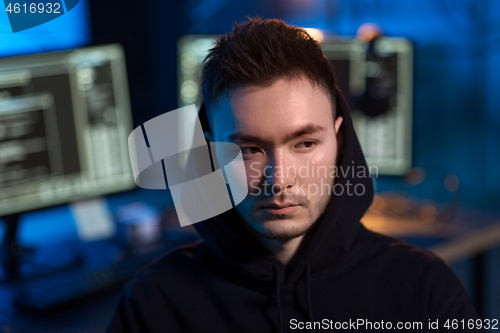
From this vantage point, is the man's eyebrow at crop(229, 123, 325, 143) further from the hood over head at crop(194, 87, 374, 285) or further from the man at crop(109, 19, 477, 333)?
the hood over head at crop(194, 87, 374, 285)

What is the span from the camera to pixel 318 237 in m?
0.96

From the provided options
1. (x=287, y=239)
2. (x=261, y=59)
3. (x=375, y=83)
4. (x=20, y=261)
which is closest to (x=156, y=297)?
(x=287, y=239)

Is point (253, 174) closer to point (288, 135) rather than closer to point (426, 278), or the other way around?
point (288, 135)

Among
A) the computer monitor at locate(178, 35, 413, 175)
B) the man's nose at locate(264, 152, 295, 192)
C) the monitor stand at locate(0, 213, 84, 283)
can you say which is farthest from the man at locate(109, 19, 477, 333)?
the computer monitor at locate(178, 35, 413, 175)

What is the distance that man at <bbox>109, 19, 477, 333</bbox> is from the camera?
2.87ft

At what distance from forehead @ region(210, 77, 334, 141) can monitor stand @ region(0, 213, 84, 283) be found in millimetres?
712

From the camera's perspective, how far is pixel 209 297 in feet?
3.23

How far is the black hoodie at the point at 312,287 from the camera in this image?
3.13 ft

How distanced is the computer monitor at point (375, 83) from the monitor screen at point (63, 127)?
27 centimetres

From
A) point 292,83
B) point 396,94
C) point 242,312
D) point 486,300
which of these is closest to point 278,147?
point 292,83

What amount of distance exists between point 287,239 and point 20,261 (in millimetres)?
809

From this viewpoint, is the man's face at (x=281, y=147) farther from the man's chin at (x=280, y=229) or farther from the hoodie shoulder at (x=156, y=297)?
the hoodie shoulder at (x=156, y=297)

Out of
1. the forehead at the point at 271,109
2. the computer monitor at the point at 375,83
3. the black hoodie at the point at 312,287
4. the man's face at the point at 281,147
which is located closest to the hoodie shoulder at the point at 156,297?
the black hoodie at the point at 312,287

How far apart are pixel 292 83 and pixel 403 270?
1.35ft
